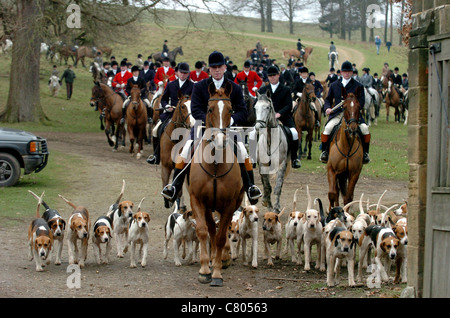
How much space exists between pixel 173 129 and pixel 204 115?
3573 mm

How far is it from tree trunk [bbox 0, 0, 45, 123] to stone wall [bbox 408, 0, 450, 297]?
21335mm

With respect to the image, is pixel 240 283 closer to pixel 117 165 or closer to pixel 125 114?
pixel 117 165

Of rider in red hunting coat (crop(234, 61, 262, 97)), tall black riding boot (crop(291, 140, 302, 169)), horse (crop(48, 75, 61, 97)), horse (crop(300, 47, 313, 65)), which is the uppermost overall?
horse (crop(300, 47, 313, 65))

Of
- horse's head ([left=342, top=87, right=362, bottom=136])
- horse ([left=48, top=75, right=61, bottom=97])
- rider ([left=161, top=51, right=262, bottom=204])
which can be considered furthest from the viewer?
horse ([left=48, top=75, right=61, bottom=97])

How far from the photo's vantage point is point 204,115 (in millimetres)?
9266

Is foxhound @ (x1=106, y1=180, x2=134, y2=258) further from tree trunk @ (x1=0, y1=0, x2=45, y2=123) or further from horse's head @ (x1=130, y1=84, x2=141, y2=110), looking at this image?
tree trunk @ (x1=0, y1=0, x2=45, y2=123)

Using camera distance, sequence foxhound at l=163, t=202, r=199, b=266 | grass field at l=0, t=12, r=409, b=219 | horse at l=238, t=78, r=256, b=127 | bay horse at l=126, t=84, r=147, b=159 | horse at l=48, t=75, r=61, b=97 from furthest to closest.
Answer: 1. horse at l=48, t=75, r=61, b=97
2. bay horse at l=126, t=84, r=147, b=159
3. horse at l=238, t=78, r=256, b=127
4. grass field at l=0, t=12, r=409, b=219
5. foxhound at l=163, t=202, r=199, b=266

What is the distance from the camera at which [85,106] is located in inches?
1483

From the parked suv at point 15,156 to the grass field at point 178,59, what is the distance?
332 millimetres

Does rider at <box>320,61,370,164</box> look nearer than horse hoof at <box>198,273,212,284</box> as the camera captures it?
No

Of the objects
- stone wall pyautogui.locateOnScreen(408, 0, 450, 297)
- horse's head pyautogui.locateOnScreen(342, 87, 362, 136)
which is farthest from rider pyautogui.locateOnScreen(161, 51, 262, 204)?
horse's head pyautogui.locateOnScreen(342, 87, 362, 136)

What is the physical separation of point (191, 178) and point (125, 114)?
14.4 m

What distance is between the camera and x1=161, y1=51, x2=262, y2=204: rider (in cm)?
916

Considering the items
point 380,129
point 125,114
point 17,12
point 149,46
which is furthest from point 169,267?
point 149,46
